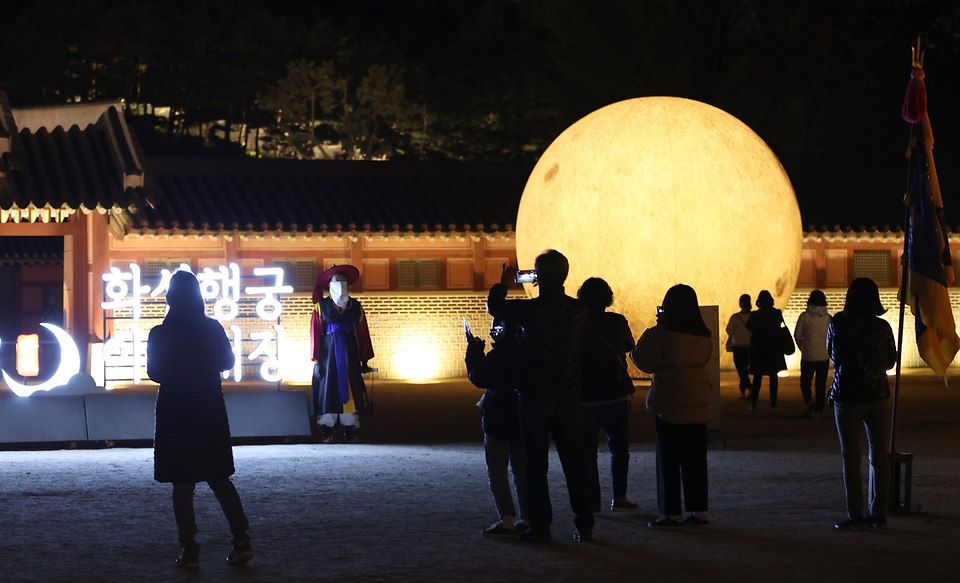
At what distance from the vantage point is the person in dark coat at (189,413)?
269 inches

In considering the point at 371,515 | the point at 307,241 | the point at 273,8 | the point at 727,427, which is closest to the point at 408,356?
the point at 307,241

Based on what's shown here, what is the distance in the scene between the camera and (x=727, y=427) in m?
14.1

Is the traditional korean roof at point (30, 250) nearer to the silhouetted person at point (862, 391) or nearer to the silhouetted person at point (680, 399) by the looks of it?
the silhouetted person at point (680, 399)

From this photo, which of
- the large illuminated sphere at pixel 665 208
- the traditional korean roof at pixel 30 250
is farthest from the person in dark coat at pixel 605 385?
the traditional korean roof at pixel 30 250

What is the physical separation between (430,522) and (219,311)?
40.0ft

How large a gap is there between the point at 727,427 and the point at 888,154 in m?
21.5

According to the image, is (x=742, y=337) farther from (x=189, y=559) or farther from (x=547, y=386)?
(x=189, y=559)

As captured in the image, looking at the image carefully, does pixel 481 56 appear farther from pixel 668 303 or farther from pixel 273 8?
pixel 668 303

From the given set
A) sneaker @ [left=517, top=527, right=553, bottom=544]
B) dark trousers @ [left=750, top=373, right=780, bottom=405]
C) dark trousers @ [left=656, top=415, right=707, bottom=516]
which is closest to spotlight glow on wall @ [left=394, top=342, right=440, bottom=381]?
dark trousers @ [left=750, top=373, right=780, bottom=405]

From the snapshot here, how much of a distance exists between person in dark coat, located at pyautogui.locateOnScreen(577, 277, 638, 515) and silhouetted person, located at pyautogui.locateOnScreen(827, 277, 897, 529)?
1378mm

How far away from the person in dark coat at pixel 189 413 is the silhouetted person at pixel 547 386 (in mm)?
1650

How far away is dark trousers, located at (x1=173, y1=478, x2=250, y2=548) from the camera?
679 cm

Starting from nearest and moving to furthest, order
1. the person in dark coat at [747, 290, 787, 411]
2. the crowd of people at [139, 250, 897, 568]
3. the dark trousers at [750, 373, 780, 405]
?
the crowd of people at [139, 250, 897, 568] < the person in dark coat at [747, 290, 787, 411] < the dark trousers at [750, 373, 780, 405]

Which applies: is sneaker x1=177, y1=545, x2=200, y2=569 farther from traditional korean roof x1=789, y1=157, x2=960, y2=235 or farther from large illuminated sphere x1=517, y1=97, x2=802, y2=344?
traditional korean roof x1=789, y1=157, x2=960, y2=235
